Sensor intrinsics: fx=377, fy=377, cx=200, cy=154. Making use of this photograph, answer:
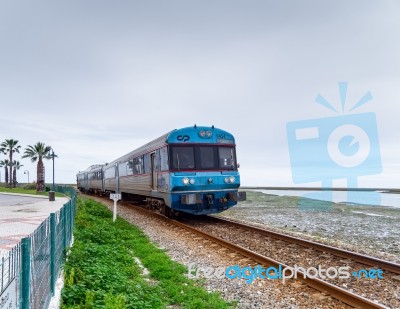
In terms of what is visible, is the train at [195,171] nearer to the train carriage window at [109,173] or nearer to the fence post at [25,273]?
the fence post at [25,273]

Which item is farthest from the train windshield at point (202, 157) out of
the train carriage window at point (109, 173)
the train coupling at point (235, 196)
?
the train carriage window at point (109, 173)

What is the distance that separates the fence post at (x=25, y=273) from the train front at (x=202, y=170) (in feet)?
32.4

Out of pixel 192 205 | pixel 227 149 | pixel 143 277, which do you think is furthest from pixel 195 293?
pixel 227 149

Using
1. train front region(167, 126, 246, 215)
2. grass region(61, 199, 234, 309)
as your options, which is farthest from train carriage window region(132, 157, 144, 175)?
grass region(61, 199, 234, 309)

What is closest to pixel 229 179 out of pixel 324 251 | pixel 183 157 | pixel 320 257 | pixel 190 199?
pixel 190 199

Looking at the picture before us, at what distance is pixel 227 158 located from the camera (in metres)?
15.2

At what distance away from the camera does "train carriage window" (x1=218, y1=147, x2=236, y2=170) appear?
49.1 feet

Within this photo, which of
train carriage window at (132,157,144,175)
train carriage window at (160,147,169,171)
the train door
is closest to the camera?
train carriage window at (160,147,169,171)

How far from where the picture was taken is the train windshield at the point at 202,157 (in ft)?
46.2

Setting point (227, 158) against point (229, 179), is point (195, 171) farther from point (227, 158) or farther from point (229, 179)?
point (227, 158)

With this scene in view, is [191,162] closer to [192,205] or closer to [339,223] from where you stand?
[192,205]

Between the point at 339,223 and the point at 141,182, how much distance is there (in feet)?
31.7

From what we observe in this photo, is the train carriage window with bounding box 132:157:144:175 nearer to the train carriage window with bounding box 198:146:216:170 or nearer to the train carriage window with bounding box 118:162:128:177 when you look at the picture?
the train carriage window with bounding box 118:162:128:177

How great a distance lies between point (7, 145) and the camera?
70500 millimetres
